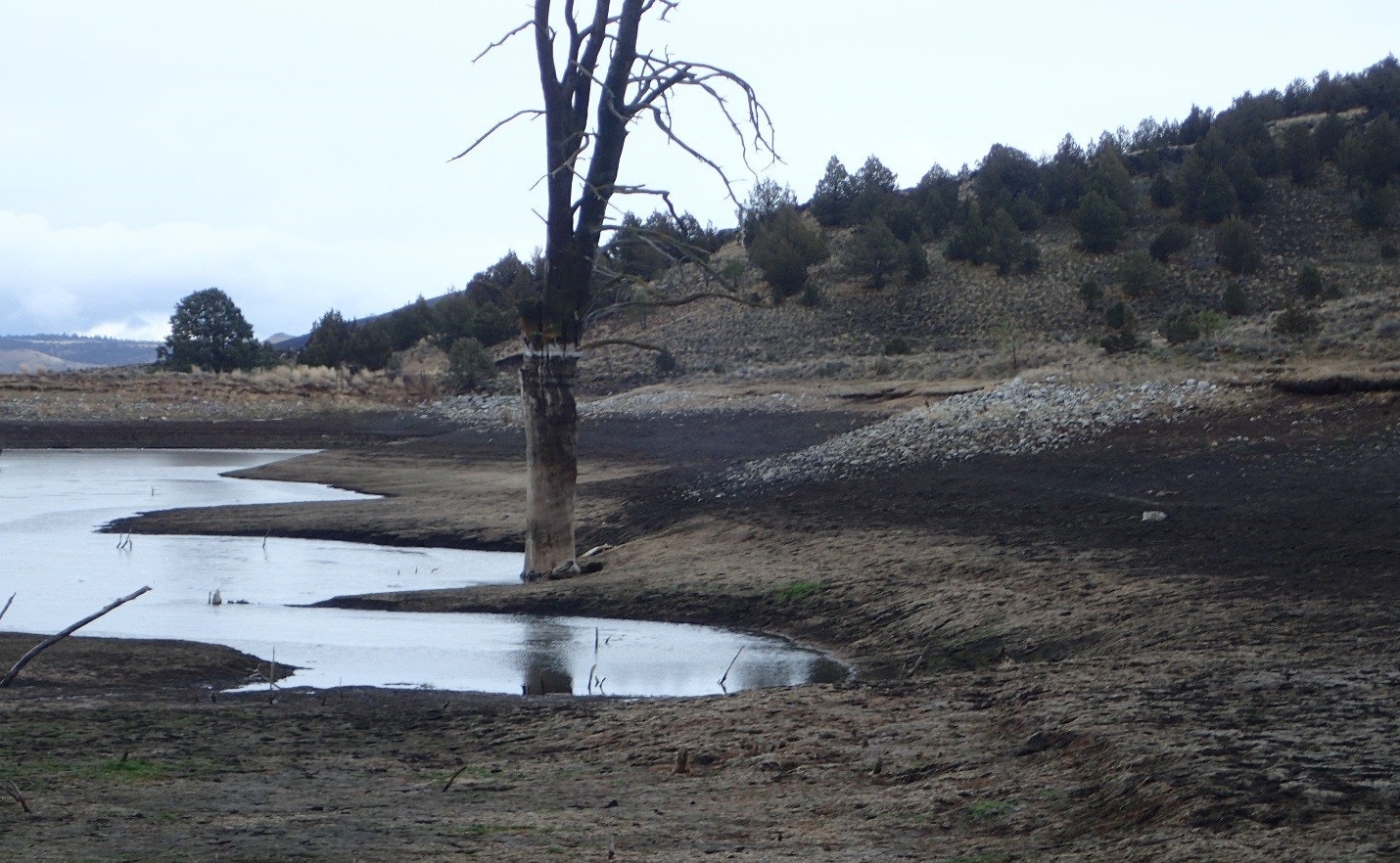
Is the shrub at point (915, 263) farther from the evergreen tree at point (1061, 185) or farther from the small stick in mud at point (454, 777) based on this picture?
the small stick in mud at point (454, 777)

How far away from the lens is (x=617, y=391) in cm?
4534

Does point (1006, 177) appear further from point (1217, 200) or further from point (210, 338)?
point (210, 338)

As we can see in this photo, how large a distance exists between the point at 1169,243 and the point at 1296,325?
84.1 ft

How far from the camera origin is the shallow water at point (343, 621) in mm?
9875

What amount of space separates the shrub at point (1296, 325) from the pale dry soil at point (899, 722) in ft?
33.4

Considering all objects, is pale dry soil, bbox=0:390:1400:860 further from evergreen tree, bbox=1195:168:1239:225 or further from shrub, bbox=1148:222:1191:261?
evergreen tree, bbox=1195:168:1239:225

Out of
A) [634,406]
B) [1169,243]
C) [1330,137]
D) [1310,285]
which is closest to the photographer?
[634,406]

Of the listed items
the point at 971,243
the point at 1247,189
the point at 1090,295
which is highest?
the point at 1247,189

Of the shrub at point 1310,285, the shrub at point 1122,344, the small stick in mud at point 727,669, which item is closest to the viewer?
the small stick in mud at point 727,669

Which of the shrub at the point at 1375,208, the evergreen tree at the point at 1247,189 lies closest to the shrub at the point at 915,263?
the evergreen tree at the point at 1247,189

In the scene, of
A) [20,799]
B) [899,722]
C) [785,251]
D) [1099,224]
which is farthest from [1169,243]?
[20,799]

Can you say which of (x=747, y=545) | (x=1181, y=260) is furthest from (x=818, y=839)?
(x=1181, y=260)

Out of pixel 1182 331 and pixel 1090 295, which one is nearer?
pixel 1182 331

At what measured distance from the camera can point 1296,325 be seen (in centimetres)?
2495
